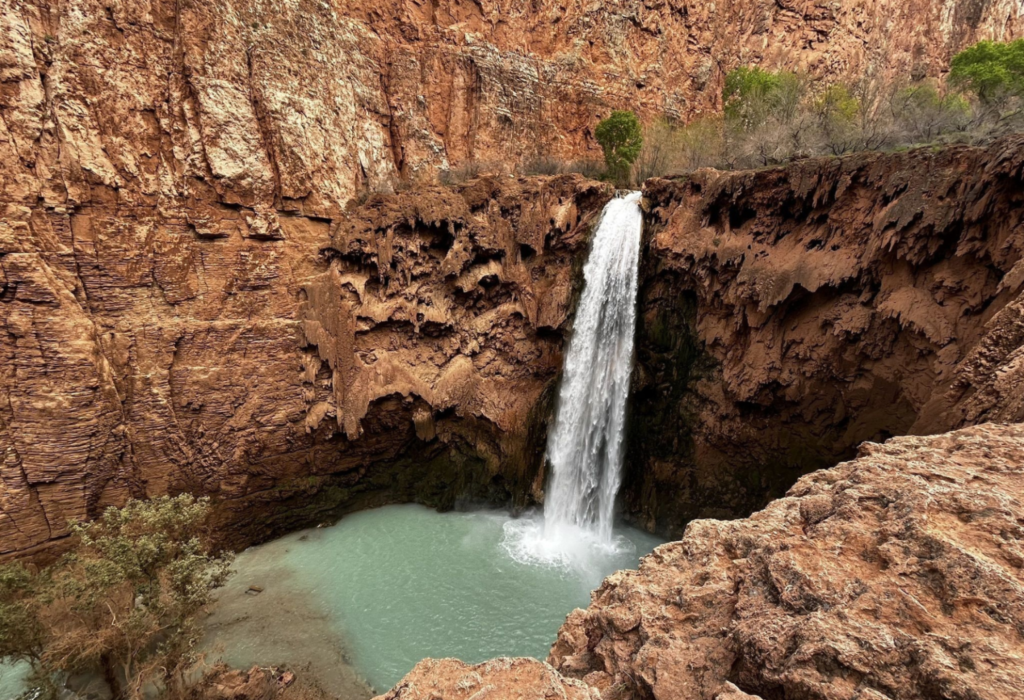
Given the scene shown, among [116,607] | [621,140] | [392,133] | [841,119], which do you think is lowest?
[116,607]

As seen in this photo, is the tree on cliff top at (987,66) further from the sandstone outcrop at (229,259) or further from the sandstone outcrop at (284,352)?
the sandstone outcrop at (229,259)

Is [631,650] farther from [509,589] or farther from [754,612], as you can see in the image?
[509,589]

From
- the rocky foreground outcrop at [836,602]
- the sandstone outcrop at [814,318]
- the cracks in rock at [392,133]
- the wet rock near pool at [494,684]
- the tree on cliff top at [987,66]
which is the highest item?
the tree on cliff top at [987,66]

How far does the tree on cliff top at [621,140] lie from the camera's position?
60.1ft

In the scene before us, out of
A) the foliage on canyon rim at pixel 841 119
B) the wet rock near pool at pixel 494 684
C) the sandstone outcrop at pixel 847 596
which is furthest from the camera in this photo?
the foliage on canyon rim at pixel 841 119

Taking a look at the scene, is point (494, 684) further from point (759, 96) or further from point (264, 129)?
point (759, 96)

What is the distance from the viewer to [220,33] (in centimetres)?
1104

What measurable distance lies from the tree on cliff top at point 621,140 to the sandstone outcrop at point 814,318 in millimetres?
6487

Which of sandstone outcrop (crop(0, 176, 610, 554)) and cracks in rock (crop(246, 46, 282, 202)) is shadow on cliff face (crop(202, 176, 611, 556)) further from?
cracks in rock (crop(246, 46, 282, 202))

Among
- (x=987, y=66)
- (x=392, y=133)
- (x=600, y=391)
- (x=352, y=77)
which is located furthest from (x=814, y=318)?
(x=987, y=66)

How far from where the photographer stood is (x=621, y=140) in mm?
18891

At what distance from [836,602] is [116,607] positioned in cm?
937

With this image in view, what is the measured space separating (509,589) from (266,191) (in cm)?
1136

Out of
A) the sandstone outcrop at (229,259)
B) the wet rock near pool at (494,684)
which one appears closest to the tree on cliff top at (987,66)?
the sandstone outcrop at (229,259)
